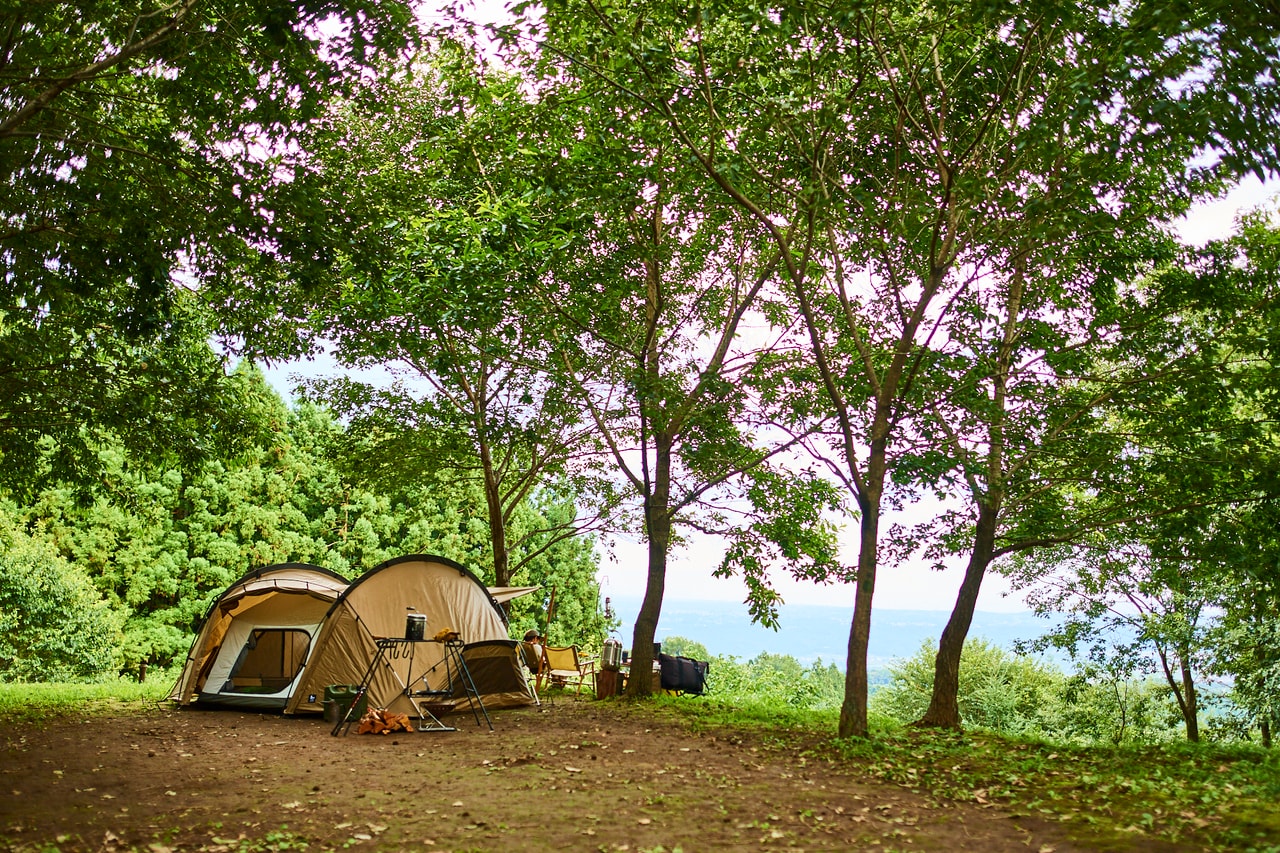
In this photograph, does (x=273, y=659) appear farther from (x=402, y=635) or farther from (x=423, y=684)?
(x=423, y=684)

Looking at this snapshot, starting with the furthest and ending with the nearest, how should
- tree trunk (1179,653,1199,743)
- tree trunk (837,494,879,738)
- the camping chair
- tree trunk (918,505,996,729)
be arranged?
1. tree trunk (1179,653,1199,743)
2. the camping chair
3. tree trunk (918,505,996,729)
4. tree trunk (837,494,879,738)

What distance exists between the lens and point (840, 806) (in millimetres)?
5906

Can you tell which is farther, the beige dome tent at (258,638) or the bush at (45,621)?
the bush at (45,621)

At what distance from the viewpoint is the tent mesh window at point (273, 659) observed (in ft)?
42.1

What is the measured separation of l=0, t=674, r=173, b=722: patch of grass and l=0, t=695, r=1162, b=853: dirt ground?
164 cm

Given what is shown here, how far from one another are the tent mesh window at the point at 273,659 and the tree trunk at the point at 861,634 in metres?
8.08

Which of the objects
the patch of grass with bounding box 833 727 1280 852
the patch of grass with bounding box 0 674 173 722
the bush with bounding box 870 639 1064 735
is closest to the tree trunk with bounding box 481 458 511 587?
the patch of grass with bounding box 0 674 173 722

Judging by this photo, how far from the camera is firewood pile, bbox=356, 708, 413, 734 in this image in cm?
951

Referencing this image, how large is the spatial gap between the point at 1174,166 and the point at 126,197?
9629 mm

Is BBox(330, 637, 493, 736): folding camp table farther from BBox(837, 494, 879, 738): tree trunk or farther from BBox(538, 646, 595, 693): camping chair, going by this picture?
BBox(837, 494, 879, 738): tree trunk

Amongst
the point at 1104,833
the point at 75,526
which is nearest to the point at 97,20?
the point at 1104,833

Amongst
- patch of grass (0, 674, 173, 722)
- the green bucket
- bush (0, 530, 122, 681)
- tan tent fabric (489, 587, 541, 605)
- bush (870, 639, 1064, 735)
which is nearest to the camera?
the green bucket

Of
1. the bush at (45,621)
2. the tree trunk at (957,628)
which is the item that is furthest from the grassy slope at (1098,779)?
the bush at (45,621)

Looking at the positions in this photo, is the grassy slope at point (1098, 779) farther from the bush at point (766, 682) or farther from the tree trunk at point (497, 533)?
the tree trunk at point (497, 533)
